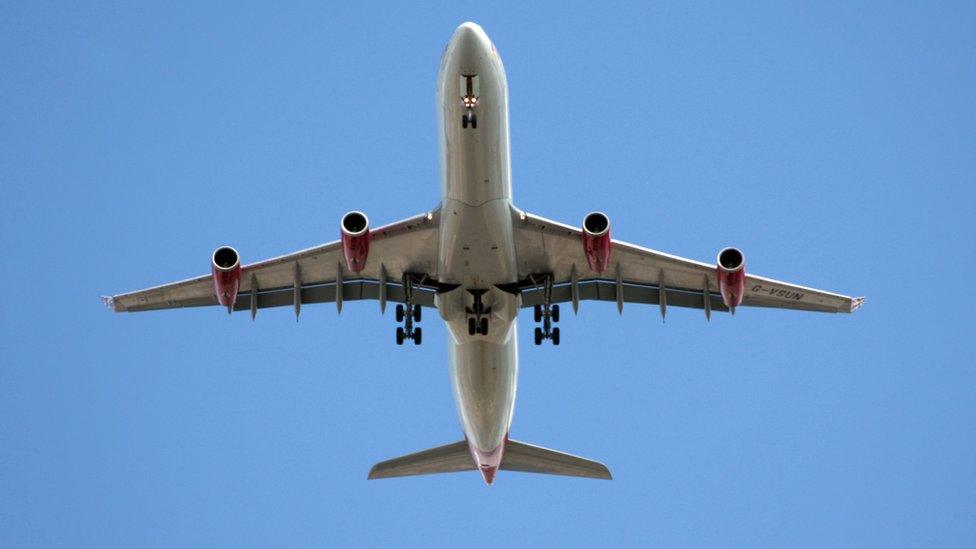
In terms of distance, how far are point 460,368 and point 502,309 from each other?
6.47 feet

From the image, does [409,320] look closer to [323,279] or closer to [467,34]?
[323,279]

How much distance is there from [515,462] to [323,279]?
813 centimetres

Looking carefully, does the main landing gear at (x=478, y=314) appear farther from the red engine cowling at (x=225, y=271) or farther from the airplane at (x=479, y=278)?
the red engine cowling at (x=225, y=271)

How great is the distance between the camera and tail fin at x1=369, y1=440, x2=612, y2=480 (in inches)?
1494

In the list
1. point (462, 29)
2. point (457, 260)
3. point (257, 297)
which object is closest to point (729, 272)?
point (457, 260)

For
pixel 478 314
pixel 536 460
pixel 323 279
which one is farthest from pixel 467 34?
pixel 536 460

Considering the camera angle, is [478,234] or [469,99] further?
[478,234]

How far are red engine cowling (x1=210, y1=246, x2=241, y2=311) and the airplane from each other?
4 cm

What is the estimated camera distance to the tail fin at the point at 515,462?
3794 cm

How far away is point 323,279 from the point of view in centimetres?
3606

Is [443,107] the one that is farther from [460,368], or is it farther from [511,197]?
[460,368]

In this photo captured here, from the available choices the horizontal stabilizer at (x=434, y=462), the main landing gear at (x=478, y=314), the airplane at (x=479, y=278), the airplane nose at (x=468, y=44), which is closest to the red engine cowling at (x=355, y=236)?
the airplane at (x=479, y=278)

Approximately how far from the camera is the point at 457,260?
105 ft

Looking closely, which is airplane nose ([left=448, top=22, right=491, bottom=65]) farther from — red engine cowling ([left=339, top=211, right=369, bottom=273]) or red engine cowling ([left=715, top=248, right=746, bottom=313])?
red engine cowling ([left=715, top=248, right=746, bottom=313])
